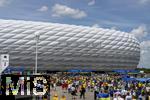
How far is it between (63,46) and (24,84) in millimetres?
65640

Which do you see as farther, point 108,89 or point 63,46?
point 63,46

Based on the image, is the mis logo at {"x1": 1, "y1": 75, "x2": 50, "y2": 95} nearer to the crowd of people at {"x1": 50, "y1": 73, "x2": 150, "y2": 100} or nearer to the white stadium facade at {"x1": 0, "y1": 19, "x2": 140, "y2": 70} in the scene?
the crowd of people at {"x1": 50, "y1": 73, "x2": 150, "y2": 100}

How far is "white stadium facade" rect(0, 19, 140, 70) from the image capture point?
77.2m

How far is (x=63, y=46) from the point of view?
8156 cm

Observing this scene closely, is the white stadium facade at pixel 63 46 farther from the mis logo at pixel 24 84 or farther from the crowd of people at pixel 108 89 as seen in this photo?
the mis logo at pixel 24 84

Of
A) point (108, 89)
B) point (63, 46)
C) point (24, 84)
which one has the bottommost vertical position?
point (108, 89)

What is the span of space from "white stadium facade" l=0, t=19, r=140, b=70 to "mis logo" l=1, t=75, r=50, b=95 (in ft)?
199

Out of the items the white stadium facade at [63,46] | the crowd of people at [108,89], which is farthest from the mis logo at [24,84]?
the white stadium facade at [63,46]

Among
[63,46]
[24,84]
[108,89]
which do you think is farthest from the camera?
[63,46]

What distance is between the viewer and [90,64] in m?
86.8

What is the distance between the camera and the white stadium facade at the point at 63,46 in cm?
7719

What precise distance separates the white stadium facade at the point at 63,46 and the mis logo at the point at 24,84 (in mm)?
60681

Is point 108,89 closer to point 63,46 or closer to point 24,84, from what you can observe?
point 24,84

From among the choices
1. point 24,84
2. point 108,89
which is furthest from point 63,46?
point 24,84
